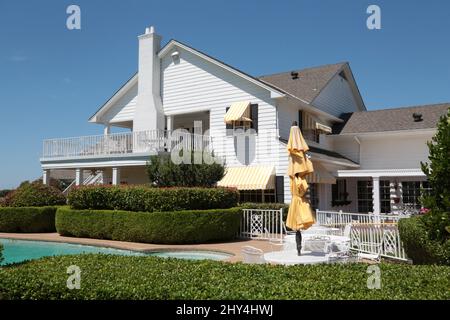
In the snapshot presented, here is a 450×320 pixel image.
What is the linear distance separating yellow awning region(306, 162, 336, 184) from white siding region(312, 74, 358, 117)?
200 inches

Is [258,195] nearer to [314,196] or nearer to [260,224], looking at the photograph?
[314,196]

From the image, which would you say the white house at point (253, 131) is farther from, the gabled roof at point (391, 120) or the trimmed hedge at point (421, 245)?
the trimmed hedge at point (421, 245)

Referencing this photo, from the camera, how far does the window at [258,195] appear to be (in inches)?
905

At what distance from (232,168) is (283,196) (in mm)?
3463

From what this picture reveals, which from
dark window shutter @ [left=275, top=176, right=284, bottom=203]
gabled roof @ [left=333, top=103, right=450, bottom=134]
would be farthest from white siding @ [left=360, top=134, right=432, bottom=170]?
dark window shutter @ [left=275, top=176, right=284, bottom=203]

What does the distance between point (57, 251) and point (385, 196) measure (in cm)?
2118

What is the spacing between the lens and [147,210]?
17.9m

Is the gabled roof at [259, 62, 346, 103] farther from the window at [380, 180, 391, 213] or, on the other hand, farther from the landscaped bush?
the landscaped bush

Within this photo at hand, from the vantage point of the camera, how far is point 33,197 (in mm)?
22859

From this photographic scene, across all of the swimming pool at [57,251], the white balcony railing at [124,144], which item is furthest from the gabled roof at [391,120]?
the swimming pool at [57,251]

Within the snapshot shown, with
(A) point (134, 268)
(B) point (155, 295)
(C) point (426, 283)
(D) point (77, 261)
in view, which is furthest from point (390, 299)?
(D) point (77, 261)

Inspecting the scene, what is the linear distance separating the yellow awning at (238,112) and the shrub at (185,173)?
11.6 feet

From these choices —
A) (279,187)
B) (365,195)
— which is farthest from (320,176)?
(365,195)

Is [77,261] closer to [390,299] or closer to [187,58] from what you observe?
[390,299]
